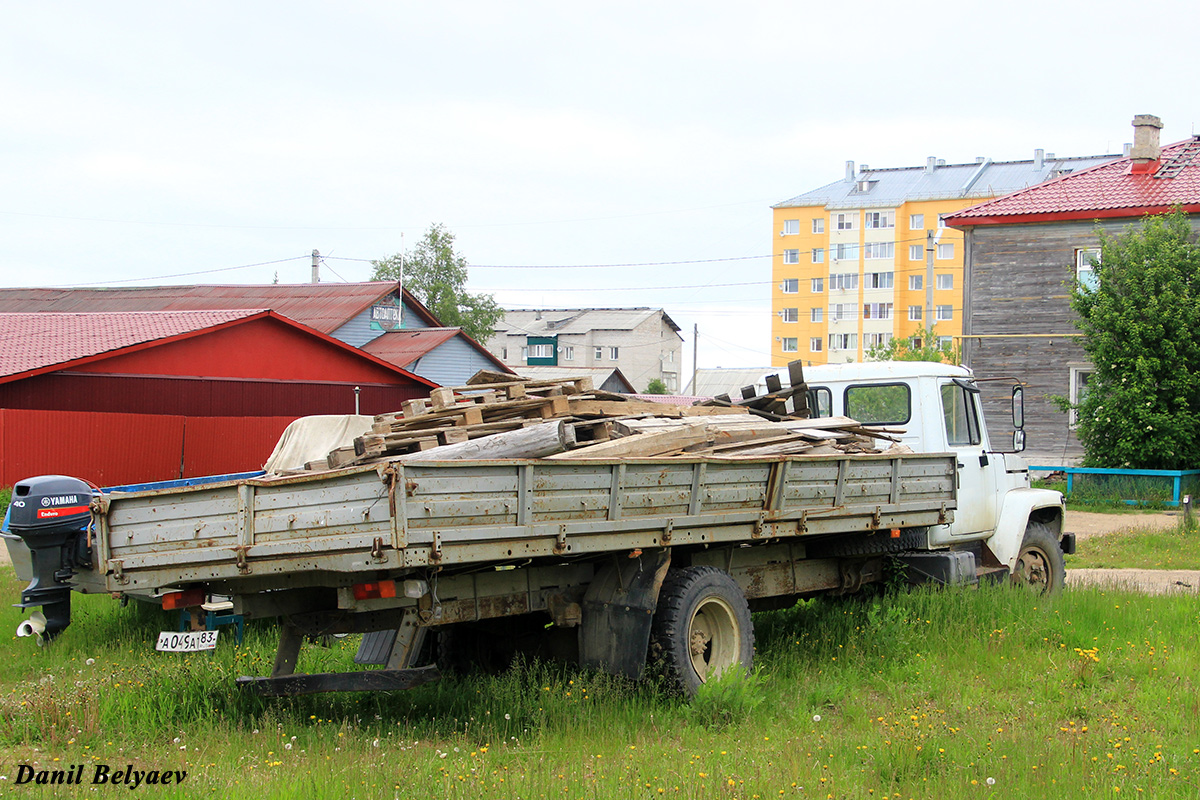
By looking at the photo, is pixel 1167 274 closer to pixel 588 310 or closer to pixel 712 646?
pixel 712 646

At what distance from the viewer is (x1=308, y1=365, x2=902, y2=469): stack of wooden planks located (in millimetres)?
6699

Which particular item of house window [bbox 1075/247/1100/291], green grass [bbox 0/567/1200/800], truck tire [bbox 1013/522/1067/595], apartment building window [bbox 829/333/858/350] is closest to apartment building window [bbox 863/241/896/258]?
apartment building window [bbox 829/333/858/350]

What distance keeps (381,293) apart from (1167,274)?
25.2m

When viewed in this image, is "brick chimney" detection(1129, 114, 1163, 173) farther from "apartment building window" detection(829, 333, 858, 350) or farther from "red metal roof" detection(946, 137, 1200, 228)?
"apartment building window" detection(829, 333, 858, 350)

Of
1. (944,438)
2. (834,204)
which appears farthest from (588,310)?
(944,438)

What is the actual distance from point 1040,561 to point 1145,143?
21.5 m

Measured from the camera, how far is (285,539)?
5.47 metres

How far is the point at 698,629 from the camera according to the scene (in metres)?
6.97

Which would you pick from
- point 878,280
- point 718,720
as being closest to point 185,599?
point 718,720

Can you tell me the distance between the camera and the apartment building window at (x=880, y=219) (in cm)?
7712

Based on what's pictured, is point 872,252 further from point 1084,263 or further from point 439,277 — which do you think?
point 1084,263

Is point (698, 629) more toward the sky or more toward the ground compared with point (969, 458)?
more toward the ground

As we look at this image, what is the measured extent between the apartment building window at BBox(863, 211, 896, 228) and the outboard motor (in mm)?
74643

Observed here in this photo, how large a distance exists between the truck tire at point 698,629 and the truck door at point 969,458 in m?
3.41
